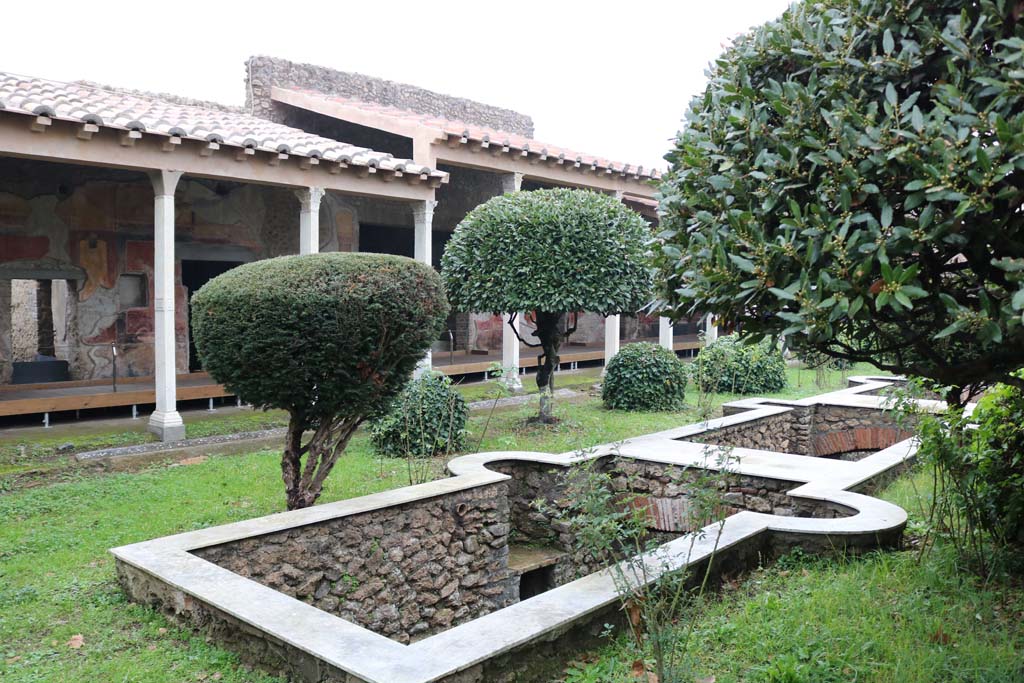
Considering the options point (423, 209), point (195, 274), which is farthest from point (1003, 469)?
point (195, 274)

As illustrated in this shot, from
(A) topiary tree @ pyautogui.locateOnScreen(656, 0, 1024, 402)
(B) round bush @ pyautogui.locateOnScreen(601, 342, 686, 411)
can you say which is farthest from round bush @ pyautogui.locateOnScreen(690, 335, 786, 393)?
(A) topiary tree @ pyautogui.locateOnScreen(656, 0, 1024, 402)

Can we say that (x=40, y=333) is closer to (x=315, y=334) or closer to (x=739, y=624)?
(x=315, y=334)

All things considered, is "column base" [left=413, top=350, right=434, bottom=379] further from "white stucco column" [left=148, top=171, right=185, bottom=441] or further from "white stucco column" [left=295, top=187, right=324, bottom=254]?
"white stucco column" [left=148, top=171, right=185, bottom=441]

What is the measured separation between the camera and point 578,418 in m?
11.5

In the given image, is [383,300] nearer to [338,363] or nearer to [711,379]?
[338,363]

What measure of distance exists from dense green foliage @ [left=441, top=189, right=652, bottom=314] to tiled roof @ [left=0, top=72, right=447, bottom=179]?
84.0 inches

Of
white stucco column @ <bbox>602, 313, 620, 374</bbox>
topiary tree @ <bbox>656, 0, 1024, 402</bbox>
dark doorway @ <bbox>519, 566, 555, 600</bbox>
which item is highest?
topiary tree @ <bbox>656, 0, 1024, 402</bbox>

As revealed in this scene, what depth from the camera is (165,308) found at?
947 cm

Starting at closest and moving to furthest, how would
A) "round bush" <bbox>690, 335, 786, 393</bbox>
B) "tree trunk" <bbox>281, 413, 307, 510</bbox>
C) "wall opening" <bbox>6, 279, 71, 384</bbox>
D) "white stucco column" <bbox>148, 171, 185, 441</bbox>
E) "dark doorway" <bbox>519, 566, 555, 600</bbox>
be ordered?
"tree trunk" <bbox>281, 413, 307, 510</bbox> → "dark doorway" <bbox>519, 566, 555, 600</bbox> → "white stucco column" <bbox>148, 171, 185, 441</bbox> → "wall opening" <bbox>6, 279, 71, 384</bbox> → "round bush" <bbox>690, 335, 786, 393</bbox>

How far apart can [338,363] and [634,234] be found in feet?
18.8

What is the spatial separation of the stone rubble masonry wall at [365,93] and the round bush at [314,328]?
9.89m

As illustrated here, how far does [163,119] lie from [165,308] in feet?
7.35

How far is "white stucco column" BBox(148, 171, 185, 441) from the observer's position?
9445mm

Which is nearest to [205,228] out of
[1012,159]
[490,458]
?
[490,458]
